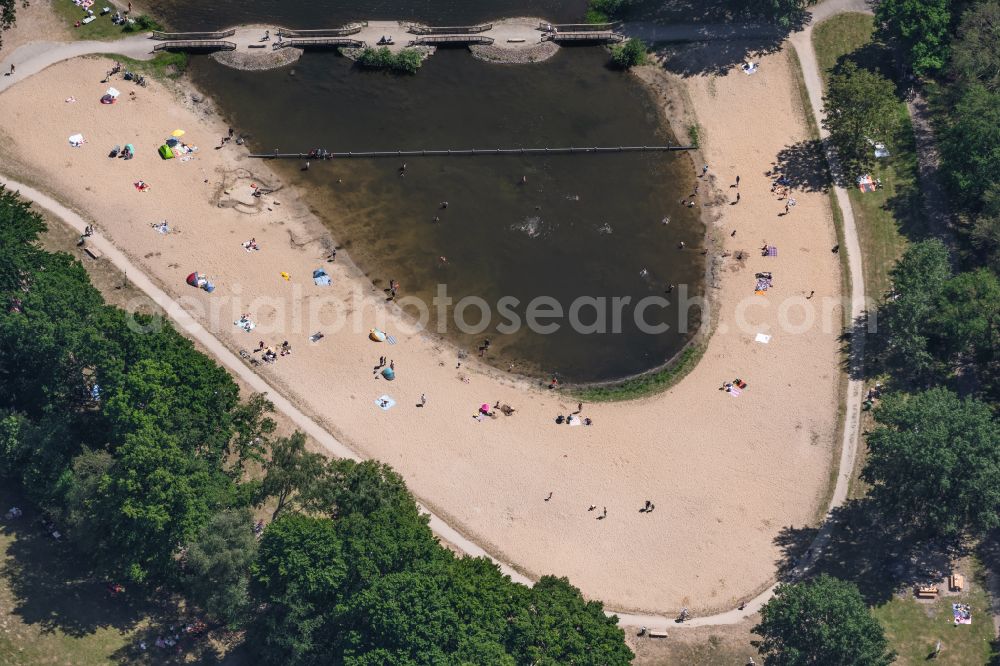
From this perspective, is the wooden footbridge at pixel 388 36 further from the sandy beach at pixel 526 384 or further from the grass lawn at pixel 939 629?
the grass lawn at pixel 939 629

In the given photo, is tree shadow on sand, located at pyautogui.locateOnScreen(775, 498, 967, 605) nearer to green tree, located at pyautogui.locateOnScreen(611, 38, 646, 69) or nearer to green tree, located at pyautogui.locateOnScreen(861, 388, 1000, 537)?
green tree, located at pyautogui.locateOnScreen(861, 388, 1000, 537)

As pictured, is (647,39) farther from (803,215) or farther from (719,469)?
(719,469)

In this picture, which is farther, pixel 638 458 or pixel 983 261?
pixel 983 261

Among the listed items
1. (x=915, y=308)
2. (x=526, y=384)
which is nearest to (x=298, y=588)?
(x=526, y=384)

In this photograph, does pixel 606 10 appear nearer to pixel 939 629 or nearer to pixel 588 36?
pixel 588 36

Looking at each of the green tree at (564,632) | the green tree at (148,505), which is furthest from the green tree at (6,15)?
the green tree at (564,632)

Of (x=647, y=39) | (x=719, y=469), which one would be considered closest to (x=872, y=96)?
(x=647, y=39)
